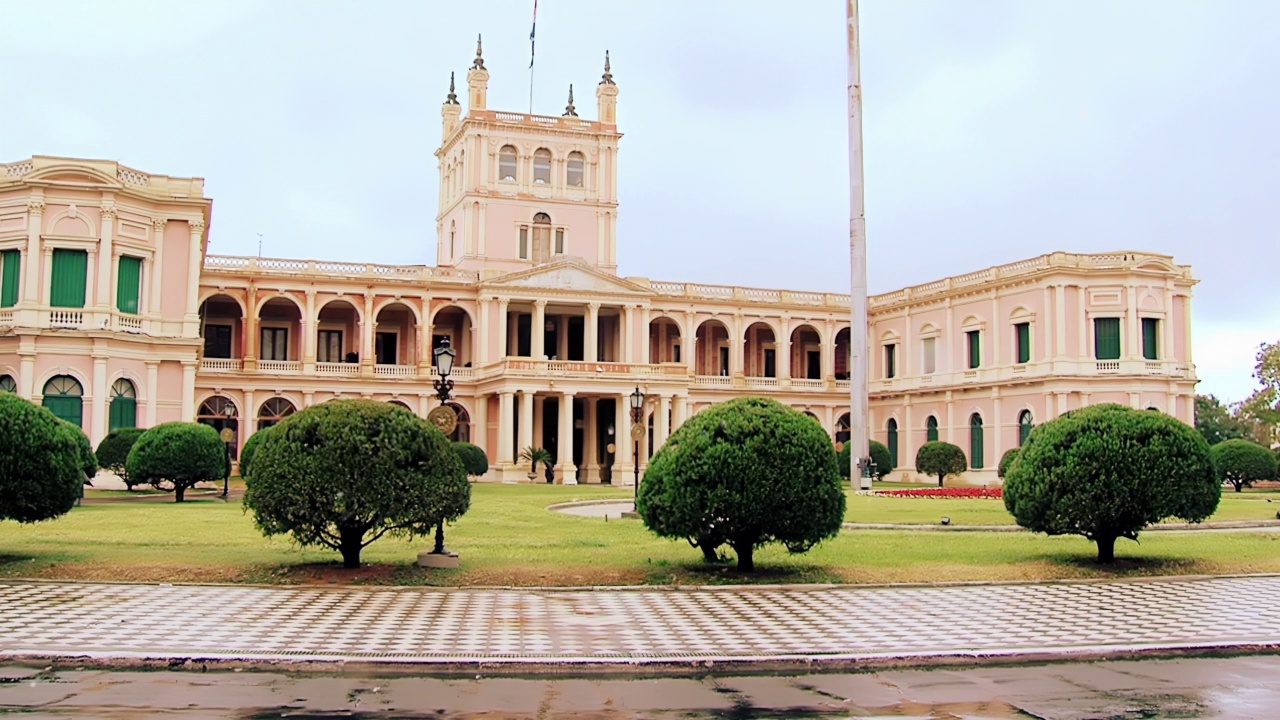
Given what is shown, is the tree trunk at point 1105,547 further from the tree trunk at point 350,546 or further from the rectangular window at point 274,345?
the rectangular window at point 274,345

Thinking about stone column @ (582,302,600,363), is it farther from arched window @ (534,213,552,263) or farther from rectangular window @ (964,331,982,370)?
rectangular window @ (964,331,982,370)

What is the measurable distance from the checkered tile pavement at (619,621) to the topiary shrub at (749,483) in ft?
2.78

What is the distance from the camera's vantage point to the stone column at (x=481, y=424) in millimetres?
50875

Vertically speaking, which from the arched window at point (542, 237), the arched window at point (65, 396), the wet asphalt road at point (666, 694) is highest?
the arched window at point (542, 237)

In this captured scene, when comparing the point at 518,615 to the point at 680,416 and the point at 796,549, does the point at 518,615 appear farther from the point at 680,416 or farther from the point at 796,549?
the point at 680,416

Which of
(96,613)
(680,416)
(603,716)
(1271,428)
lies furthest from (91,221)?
(1271,428)

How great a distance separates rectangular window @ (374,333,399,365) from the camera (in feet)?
181

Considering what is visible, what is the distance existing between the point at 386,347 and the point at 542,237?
8968mm

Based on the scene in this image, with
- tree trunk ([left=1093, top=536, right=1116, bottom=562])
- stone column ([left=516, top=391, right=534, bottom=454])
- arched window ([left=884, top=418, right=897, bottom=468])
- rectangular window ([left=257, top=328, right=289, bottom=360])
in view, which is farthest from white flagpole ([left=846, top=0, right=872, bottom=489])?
rectangular window ([left=257, top=328, right=289, bottom=360])

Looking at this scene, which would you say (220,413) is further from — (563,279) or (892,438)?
(892,438)

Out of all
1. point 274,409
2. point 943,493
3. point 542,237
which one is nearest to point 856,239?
point 943,493

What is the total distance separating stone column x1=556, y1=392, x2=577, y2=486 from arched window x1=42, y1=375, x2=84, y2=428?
18.0 meters

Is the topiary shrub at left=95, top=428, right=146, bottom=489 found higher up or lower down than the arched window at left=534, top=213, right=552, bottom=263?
lower down

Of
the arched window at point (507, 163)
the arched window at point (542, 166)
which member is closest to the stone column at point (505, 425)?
the arched window at point (507, 163)
